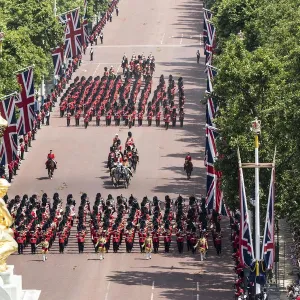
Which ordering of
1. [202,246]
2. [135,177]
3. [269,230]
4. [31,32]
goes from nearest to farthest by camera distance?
[269,230] → [202,246] → [135,177] → [31,32]

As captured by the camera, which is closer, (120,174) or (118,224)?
(118,224)

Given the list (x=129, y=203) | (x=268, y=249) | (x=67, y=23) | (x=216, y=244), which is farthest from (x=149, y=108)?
(x=268, y=249)

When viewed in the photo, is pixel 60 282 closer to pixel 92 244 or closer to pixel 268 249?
pixel 92 244

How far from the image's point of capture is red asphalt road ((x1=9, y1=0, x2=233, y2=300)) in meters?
64.6

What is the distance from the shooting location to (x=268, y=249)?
54.3 metres

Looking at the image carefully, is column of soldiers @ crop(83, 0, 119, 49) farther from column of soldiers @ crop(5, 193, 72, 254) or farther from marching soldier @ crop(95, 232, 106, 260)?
marching soldier @ crop(95, 232, 106, 260)

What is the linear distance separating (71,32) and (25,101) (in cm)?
2566

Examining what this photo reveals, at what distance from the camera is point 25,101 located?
77.6 metres

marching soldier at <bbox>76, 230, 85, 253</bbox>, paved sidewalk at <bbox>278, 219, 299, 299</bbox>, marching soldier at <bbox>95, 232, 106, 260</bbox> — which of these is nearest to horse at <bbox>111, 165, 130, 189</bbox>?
paved sidewalk at <bbox>278, 219, 299, 299</bbox>

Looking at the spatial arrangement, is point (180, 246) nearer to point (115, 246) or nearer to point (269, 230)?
point (115, 246)

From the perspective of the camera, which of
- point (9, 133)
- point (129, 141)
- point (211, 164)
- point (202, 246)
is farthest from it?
point (129, 141)

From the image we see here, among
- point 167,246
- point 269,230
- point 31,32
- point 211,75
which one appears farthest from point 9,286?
point 31,32

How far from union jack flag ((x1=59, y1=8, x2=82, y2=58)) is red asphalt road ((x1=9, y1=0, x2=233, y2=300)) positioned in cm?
446

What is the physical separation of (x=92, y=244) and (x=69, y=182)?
1249cm
